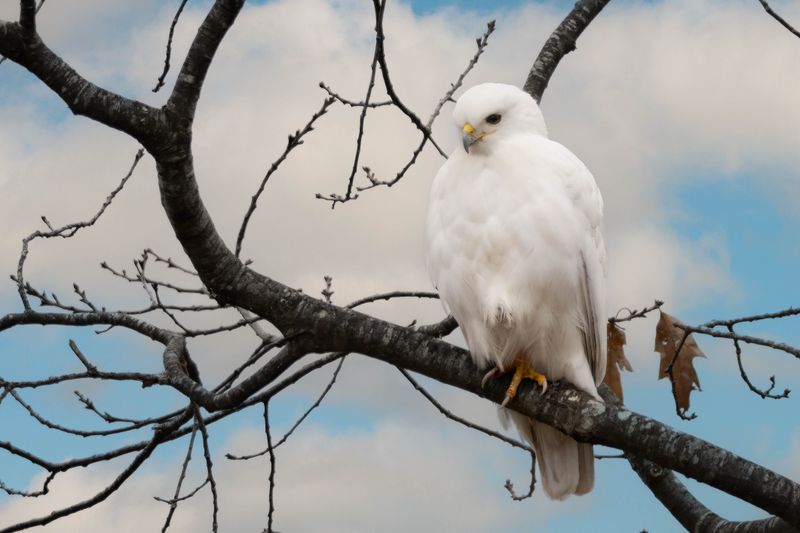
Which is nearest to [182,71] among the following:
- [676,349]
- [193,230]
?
[193,230]

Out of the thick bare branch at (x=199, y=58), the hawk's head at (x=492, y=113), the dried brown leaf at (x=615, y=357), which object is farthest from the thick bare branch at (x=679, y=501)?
the thick bare branch at (x=199, y=58)

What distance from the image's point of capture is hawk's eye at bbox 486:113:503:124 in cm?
379

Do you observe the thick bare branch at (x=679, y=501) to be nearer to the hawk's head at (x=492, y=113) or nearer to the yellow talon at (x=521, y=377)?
the yellow talon at (x=521, y=377)

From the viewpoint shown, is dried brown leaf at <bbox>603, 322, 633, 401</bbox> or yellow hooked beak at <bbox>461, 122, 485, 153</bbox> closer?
yellow hooked beak at <bbox>461, 122, 485, 153</bbox>

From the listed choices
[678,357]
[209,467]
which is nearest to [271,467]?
[209,467]

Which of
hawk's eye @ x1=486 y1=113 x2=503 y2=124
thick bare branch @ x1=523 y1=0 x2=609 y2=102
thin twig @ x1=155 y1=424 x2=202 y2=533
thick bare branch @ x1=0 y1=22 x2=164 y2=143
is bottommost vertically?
thin twig @ x1=155 y1=424 x2=202 y2=533

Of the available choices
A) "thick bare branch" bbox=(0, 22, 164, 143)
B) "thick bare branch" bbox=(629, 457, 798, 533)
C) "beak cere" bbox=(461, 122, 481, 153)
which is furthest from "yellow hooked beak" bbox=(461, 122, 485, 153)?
"thick bare branch" bbox=(629, 457, 798, 533)

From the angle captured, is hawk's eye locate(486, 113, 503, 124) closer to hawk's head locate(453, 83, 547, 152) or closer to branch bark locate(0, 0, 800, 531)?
hawk's head locate(453, 83, 547, 152)

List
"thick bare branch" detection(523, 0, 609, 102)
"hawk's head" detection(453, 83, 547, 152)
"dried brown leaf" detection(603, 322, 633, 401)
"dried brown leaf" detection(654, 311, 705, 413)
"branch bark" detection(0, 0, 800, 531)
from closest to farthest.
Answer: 1. "branch bark" detection(0, 0, 800, 531)
2. "hawk's head" detection(453, 83, 547, 152)
3. "dried brown leaf" detection(654, 311, 705, 413)
4. "dried brown leaf" detection(603, 322, 633, 401)
5. "thick bare branch" detection(523, 0, 609, 102)

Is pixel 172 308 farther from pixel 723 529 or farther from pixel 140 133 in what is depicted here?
pixel 723 529

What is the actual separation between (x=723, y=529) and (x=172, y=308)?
224 centimetres

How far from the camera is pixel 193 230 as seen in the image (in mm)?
3314

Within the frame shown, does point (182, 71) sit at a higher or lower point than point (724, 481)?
higher

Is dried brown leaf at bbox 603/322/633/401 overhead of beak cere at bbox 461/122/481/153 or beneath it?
beneath
